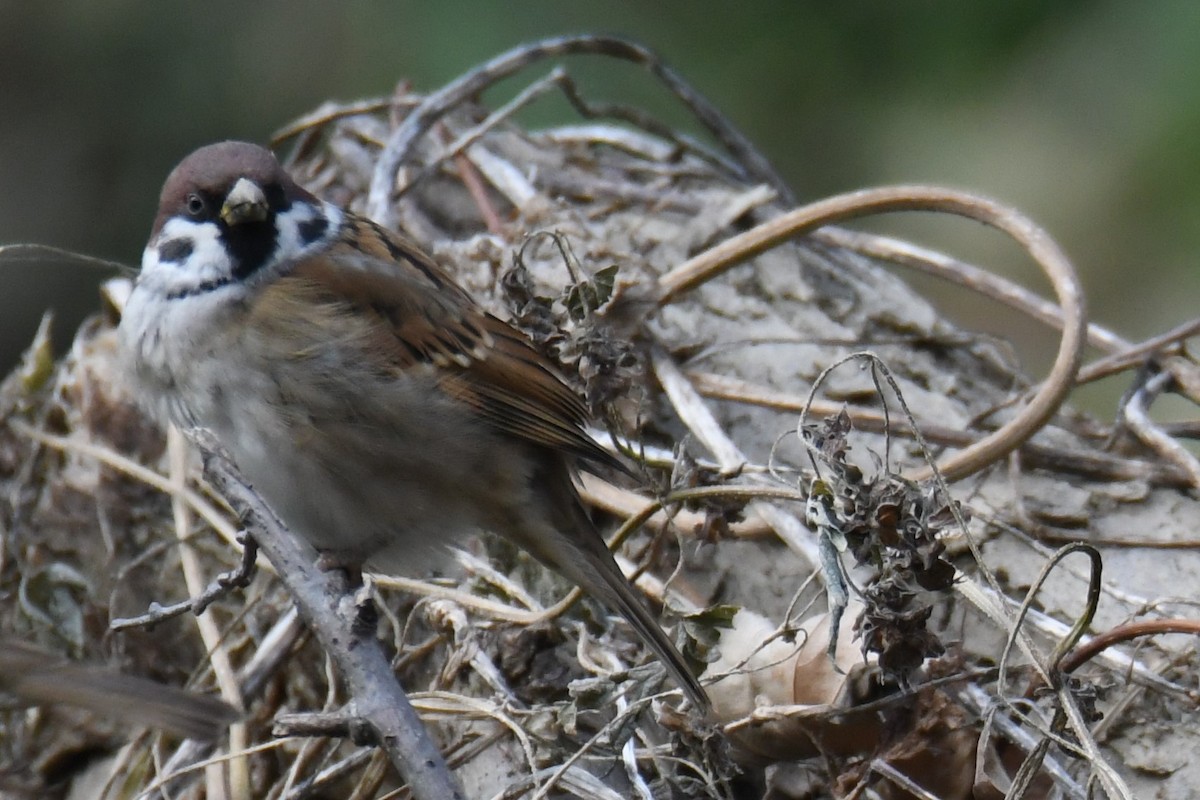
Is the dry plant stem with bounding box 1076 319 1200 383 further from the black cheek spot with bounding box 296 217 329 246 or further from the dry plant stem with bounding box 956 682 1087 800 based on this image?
the black cheek spot with bounding box 296 217 329 246

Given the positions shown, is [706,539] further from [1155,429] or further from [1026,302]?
[1026,302]

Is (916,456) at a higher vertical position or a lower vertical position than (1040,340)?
higher

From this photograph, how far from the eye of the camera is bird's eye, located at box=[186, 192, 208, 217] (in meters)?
2.71

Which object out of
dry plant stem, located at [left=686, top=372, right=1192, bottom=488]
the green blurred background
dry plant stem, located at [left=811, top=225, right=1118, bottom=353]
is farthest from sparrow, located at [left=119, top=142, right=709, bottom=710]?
the green blurred background

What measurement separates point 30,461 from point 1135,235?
3144 millimetres

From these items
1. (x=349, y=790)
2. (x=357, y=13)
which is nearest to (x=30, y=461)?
(x=349, y=790)

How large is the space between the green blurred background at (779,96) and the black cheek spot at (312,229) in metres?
1.22

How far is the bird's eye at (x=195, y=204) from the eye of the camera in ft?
8.90

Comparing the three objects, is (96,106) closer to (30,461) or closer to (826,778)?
(30,461)

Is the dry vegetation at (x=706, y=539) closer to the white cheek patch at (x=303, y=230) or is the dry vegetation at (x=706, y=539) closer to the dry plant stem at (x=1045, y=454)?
the dry plant stem at (x=1045, y=454)

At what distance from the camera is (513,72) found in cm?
347

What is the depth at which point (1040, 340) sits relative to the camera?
4.91 metres

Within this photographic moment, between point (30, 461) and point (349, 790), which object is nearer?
point (349, 790)

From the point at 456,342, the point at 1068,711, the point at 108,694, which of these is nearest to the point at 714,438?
the point at 456,342
